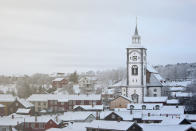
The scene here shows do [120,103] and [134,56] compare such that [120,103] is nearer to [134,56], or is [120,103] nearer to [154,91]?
[134,56]

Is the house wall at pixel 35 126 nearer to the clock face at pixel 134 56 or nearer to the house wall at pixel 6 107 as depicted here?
the house wall at pixel 6 107

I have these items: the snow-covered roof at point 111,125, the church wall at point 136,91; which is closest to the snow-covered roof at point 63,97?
the church wall at point 136,91

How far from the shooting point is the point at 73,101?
139 ft

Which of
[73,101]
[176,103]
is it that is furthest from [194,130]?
[73,101]

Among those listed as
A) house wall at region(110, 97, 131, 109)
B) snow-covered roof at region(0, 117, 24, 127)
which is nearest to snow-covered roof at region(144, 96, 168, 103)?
house wall at region(110, 97, 131, 109)

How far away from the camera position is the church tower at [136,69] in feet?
141

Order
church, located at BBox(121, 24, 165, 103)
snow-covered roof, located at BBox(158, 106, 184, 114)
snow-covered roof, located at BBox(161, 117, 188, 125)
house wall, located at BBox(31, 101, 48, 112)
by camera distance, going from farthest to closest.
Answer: house wall, located at BBox(31, 101, 48, 112), church, located at BBox(121, 24, 165, 103), snow-covered roof, located at BBox(158, 106, 184, 114), snow-covered roof, located at BBox(161, 117, 188, 125)

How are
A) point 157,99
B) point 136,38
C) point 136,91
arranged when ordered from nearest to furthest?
point 157,99 → point 136,91 → point 136,38

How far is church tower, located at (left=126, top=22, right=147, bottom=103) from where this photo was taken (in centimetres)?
4294

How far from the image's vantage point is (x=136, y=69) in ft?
143

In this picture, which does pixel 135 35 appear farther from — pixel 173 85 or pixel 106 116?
pixel 173 85

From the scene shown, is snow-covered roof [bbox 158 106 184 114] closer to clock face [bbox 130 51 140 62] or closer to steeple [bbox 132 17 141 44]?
clock face [bbox 130 51 140 62]

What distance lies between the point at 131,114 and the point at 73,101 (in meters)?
13.8

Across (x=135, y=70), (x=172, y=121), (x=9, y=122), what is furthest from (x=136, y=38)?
(x=9, y=122)
